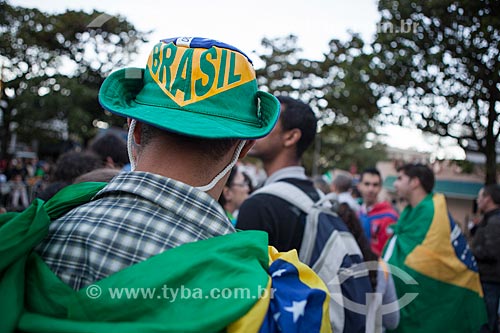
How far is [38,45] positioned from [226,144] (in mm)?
18570

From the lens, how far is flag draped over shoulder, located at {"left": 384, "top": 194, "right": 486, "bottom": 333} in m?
3.57

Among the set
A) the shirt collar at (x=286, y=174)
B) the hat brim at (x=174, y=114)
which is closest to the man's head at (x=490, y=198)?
the shirt collar at (x=286, y=174)

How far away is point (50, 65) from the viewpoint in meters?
17.1

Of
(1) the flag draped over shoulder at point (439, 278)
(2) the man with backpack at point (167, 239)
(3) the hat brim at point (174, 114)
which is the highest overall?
(3) the hat brim at point (174, 114)

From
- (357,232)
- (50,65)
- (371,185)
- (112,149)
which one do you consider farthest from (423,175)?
(50,65)

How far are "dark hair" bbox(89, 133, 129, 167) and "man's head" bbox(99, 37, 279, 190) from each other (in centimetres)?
252

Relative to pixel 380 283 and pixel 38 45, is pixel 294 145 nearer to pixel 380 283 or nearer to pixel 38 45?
pixel 380 283

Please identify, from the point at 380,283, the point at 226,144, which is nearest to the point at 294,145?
the point at 380,283

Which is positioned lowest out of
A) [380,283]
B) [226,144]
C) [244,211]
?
[380,283]

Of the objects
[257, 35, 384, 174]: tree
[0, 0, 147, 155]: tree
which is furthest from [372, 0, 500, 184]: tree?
[0, 0, 147, 155]: tree

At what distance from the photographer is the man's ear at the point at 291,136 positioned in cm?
256

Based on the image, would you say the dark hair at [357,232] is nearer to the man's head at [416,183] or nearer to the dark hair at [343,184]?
the man's head at [416,183]

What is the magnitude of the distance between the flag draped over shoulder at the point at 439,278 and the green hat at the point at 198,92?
2939 mm

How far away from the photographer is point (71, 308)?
80 centimetres
